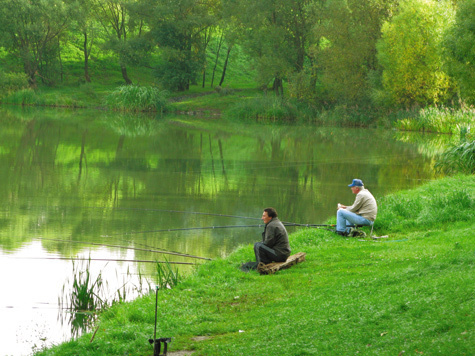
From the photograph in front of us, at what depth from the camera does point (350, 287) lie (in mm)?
7668

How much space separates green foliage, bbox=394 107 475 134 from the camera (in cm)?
3951

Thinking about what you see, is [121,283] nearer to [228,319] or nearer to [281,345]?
[228,319]

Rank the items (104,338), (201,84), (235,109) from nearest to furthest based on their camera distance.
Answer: (104,338) < (235,109) < (201,84)

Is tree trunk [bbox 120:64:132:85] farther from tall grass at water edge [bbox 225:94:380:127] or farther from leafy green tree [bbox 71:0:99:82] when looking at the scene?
tall grass at water edge [bbox 225:94:380:127]

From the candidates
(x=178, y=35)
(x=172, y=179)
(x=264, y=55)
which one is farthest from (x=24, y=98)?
(x=172, y=179)

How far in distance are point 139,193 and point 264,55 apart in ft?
130

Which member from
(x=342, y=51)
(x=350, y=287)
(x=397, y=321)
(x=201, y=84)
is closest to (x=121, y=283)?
(x=350, y=287)

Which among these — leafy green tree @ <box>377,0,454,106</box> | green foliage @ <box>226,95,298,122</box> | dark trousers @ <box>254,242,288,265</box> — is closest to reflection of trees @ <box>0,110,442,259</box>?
dark trousers @ <box>254,242,288,265</box>

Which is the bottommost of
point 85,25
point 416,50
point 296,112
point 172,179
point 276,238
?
point 172,179

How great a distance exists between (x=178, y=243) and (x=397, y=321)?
6469mm

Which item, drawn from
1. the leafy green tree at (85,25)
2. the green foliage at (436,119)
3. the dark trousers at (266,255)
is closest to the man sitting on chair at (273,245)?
the dark trousers at (266,255)

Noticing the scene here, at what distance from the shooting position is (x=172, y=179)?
1962 cm

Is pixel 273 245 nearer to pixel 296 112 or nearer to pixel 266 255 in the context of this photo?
pixel 266 255

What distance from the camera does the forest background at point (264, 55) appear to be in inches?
1759
